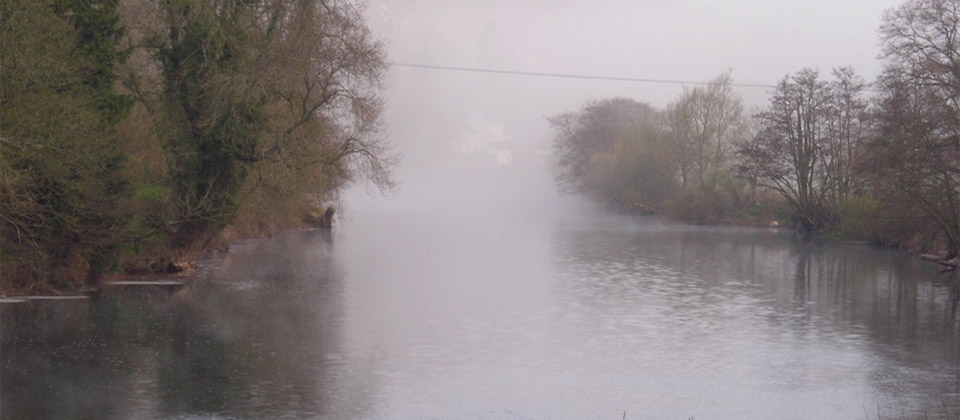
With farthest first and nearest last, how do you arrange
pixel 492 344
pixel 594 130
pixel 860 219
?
pixel 594 130 → pixel 860 219 → pixel 492 344

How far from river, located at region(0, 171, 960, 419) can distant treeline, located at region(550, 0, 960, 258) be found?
3518mm

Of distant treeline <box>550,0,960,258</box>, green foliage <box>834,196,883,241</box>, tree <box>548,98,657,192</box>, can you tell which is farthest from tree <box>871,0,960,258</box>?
tree <box>548,98,657,192</box>

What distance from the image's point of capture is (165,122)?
2534 cm

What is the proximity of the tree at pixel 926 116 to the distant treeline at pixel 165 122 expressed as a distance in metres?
16.1

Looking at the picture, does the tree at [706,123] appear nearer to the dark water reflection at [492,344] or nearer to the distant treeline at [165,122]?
the dark water reflection at [492,344]

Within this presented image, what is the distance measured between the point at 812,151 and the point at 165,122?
3466 centimetres

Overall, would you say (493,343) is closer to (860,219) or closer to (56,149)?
(56,149)

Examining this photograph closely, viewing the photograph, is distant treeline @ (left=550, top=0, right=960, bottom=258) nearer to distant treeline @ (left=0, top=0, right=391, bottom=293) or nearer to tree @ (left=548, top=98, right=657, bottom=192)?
tree @ (left=548, top=98, right=657, bottom=192)

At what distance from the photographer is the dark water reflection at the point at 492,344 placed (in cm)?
1285

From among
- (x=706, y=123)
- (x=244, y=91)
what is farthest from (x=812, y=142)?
(x=244, y=91)

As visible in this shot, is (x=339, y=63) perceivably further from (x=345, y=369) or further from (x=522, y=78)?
(x=522, y=78)

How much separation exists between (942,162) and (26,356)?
26682 millimetres

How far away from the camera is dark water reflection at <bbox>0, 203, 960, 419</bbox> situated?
12852mm

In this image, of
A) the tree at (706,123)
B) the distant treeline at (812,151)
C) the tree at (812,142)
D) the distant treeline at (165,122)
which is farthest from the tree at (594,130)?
the distant treeline at (165,122)
